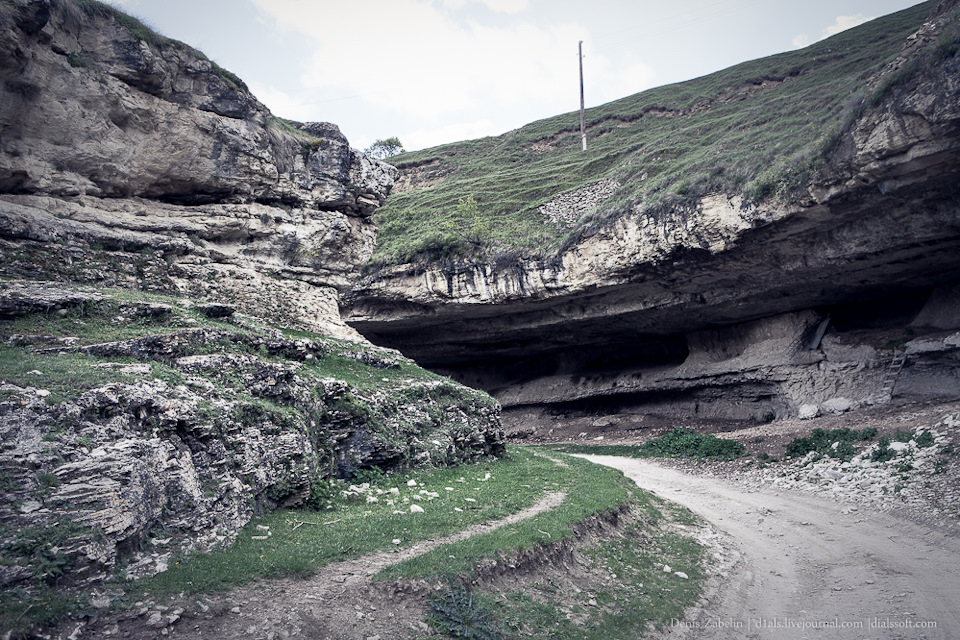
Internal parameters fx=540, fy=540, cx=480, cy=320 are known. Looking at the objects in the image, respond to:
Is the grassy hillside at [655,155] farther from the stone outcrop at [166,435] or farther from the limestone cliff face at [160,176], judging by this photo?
the stone outcrop at [166,435]

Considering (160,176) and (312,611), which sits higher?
(160,176)

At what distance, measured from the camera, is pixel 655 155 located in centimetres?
3058

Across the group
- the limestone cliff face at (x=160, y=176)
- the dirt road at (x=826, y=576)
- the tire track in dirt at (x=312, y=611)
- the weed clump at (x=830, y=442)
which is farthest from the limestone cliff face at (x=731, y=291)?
the tire track in dirt at (x=312, y=611)

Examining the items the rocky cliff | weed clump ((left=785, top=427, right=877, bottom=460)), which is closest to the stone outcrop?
the rocky cliff

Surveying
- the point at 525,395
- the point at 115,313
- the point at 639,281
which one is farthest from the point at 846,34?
the point at 115,313

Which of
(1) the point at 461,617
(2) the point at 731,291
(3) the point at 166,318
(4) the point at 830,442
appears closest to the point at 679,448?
(4) the point at 830,442

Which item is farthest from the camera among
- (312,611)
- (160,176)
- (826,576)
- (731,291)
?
(731,291)

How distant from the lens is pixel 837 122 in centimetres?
1858

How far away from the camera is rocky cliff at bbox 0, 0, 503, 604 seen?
6.09m

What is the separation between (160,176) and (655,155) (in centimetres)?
2516

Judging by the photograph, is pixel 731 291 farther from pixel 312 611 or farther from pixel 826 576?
pixel 312 611

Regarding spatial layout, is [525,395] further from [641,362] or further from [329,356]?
[329,356]

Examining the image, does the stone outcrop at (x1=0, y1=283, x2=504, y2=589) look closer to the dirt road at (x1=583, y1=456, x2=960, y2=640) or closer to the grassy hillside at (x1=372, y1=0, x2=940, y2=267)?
the dirt road at (x1=583, y1=456, x2=960, y2=640)

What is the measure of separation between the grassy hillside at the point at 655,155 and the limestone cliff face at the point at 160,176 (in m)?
9.50
